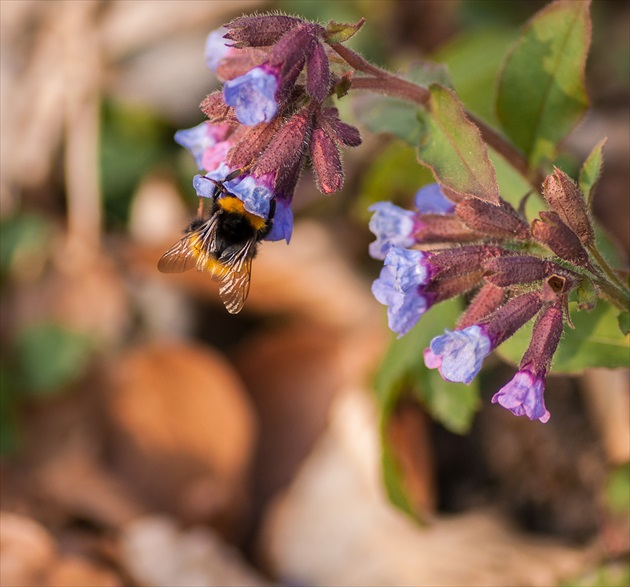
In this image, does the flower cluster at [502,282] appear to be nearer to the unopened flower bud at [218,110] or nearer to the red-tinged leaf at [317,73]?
the red-tinged leaf at [317,73]

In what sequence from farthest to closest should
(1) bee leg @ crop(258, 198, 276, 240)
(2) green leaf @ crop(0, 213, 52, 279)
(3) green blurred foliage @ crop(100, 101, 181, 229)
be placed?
(3) green blurred foliage @ crop(100, 101, 181, 229), (2) green leaf @ crop(0, 213, 52, 279), (1) bee leg @ crop(258, 198, 276, 240)

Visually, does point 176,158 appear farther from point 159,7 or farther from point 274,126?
point 274,126

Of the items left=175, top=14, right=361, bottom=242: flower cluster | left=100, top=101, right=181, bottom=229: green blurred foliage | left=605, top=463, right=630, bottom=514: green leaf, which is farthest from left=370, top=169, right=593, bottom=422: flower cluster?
left=100, top=101, right=181, bottom=229: green blurred foliage

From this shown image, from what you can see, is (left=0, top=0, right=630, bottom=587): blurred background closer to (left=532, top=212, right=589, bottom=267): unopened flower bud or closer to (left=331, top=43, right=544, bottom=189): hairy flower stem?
(left=331, top=43, right=544, bottom=189): hairy flower stem

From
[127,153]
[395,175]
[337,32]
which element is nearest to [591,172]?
[337,32]

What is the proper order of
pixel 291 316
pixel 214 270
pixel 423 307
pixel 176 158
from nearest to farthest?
pixel 423 307, pixel 214 270, pixel 291 316, pixel 176 158

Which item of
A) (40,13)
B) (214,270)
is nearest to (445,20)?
(40,13)

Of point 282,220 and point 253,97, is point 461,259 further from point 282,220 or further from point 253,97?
point 253,97
